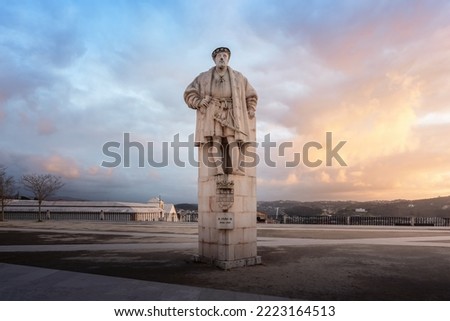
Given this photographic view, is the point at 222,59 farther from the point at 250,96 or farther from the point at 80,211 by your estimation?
the point at 80,211

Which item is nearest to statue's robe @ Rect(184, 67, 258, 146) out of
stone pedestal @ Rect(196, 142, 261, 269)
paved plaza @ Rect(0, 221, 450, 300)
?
stone pedestal @ Rect(196, 142, 261, 269)

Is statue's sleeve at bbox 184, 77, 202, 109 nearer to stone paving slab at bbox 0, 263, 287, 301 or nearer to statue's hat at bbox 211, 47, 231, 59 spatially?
statue's hat at bbox 211, 47, 231, 59

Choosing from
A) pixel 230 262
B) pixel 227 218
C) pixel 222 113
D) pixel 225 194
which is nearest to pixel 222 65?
pixel 222 113

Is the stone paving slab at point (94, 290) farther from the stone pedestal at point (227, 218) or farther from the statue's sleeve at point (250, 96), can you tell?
the statue's sleeve at point (250, 96)

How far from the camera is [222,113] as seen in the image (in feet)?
35.8

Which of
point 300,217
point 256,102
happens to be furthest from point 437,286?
point 300,217

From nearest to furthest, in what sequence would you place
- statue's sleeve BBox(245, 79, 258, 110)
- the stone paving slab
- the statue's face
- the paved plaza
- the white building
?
the stone paving slab, the paved plaza, the statue's face, statue's sleeve BBox(245, 79, 258, 110), the white building

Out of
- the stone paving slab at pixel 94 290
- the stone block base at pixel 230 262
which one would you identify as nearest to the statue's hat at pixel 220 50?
the stone block base at pixel 230 262

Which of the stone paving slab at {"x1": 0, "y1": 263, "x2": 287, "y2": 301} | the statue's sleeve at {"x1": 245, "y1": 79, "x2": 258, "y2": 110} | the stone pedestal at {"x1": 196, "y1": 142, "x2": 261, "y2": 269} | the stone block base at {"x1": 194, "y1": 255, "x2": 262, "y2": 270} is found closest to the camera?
the stone paving slab at {"x1": 0, "y1": 263, "x2": 287, "y2": 301}

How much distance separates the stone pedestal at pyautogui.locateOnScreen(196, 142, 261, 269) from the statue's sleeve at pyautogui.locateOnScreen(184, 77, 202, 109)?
149 cm

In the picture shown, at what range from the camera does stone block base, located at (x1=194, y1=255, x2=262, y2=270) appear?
9.95 metres

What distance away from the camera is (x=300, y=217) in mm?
36031

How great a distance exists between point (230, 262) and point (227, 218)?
4.06ft

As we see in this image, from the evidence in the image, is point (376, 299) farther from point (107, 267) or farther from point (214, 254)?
point (107, 267)
